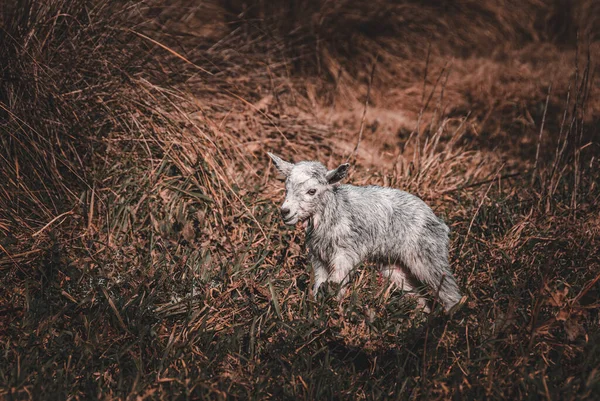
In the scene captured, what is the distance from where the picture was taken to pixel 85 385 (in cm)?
294

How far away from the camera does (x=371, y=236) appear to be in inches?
141

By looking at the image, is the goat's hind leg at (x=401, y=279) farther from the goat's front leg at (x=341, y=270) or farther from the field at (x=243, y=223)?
the goat's front leg at (x=341, y=270)

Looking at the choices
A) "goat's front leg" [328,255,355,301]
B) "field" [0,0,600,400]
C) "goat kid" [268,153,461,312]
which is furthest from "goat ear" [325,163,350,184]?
"field" [0,0,600,400]

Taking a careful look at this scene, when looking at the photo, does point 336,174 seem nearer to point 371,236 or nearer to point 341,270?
point 371,236

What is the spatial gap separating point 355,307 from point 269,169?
187 centimetres

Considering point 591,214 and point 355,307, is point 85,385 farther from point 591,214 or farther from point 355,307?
point 591,214

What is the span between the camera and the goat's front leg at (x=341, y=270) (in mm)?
3498

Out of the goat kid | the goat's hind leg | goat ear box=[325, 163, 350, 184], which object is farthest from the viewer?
the goat's hind leg

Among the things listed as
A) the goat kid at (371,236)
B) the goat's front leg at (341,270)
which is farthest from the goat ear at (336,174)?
the goat's front leg at (341,270)

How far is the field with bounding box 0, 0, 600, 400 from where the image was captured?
3020mm

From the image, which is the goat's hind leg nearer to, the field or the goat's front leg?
the field

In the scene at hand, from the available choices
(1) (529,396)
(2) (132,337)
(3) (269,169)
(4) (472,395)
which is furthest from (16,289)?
(1) (529,396)

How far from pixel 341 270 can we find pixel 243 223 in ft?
3.50

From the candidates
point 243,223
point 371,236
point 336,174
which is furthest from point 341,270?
point 243,223
